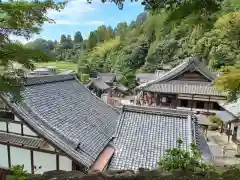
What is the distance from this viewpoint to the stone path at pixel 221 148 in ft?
43.3

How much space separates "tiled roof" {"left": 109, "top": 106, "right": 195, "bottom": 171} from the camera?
714 centimetres

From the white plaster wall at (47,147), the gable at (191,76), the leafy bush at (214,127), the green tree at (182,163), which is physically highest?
the gable at (191,76)

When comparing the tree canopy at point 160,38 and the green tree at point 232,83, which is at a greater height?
the tree canopy at point 160,38

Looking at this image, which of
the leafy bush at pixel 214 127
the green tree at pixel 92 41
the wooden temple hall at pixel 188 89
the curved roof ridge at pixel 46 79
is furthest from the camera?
the green tree at pixel 92 41

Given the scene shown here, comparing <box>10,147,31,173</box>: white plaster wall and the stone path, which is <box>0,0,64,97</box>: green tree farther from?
the stone path

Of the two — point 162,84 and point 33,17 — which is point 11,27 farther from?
point 162,84

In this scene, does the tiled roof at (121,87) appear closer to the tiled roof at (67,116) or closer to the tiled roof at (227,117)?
the tiled roof at (227,117)

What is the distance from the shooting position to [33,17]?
2.70 meters

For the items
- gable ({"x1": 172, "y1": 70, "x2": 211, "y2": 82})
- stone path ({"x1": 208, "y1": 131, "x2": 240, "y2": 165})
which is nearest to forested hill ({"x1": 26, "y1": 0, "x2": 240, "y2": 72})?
gable ({"x1": 172, "y1": 70, "x2": 211, "y2": 82})

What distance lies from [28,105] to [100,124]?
9.93ft

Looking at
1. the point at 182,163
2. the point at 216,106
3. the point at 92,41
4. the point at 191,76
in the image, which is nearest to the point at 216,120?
the point at 216,106

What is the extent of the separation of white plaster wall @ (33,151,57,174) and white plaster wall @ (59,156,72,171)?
0.20 metres

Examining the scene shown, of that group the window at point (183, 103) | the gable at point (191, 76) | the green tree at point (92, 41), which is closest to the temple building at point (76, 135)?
the window at point (183, 103)

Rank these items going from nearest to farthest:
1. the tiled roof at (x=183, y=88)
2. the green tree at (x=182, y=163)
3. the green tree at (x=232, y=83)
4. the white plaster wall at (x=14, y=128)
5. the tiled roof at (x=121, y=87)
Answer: the green tree at (x=182, y=163)
the green tree at (x=232, y=83)
the white plaster wall at (x=14, y=128)
the tiled roof at (x=183, y=88)
the tiled roof at (x=121, y=87)
